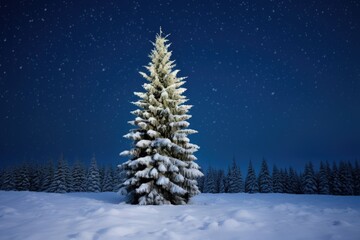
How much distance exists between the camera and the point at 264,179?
176 ft

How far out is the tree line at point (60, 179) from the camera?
56.2 m

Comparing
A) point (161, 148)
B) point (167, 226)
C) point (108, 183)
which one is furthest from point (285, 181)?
point (167, 226)

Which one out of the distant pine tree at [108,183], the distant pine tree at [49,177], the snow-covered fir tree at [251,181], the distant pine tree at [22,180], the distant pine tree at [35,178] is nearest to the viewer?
the snow-covered fir tree at [251,181]

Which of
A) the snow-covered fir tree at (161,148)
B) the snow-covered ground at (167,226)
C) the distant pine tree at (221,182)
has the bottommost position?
the distant pine tree at (221,182)

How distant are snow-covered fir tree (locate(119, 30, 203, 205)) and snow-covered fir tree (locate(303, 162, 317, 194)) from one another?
51.6 m

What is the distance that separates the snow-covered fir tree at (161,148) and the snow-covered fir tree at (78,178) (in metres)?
54.4

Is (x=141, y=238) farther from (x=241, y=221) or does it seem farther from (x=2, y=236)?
(x=2, y=236)

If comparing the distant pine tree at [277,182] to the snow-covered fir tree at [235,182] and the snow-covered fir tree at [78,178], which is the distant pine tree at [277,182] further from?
the snow-covered fir tree at [78,178]

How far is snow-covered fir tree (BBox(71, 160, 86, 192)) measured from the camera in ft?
203

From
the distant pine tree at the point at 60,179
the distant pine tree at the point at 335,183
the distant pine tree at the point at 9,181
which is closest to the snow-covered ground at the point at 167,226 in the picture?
the distant pine tree at the point at 60,179

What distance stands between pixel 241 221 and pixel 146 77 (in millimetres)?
10441

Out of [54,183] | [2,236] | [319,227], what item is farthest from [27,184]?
[319,227]

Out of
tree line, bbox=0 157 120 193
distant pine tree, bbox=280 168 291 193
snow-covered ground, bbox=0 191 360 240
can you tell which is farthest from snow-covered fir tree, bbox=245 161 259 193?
snow-covered ground, bbox=0 191 360 240

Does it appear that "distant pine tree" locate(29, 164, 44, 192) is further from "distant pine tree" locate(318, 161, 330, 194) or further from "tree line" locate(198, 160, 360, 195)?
"distant pine tree" locate(318, 161, 330, 194)
